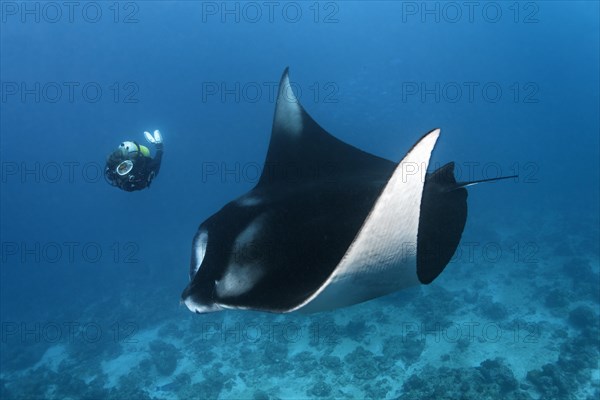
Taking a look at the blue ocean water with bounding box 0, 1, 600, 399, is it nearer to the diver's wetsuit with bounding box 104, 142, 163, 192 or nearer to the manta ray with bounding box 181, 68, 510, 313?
the manta ray with bounding box 181, 68, 510, 313

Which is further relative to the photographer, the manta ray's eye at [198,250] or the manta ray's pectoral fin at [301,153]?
the manta ray's pectoral fin at [301,153]

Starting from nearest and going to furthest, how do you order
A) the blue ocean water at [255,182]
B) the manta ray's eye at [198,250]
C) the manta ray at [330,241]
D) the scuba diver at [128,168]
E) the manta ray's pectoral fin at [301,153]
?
the manta ray at [330,241], the manta ray's eye at [198,250], the manta ray's pectoral fin at [301,153], the scuba diver at [128,168], the blue ocean water at [255,182]

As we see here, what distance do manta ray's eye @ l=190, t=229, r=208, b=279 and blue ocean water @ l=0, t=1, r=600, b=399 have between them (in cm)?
144

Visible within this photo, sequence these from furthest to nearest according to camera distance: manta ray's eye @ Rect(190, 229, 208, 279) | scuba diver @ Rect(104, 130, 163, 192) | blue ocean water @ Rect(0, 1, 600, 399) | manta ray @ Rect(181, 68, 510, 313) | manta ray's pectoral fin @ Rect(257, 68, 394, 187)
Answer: blue ocean water @ Rect(0, 1, 600, 399) → scuba diver @ Rect(104, 130, 163, 192) → manta ray's pectoral fin @ Rect(257, 68, 394, 187) → manta ray's eye @ Rect(190, 229, 208, 279) → manta ray @ Rect(181, 68, 510, 313)

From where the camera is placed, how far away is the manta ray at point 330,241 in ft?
6.73

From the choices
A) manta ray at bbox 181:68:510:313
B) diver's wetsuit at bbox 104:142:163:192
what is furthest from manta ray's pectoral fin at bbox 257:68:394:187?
diver's wetsuit at bbox 104:142:163:192

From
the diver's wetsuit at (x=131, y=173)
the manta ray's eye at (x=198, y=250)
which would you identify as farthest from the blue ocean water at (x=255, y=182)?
the diver's wetsuit at (x=131, y=173)

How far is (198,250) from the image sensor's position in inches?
119

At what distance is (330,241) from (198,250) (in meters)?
1.12

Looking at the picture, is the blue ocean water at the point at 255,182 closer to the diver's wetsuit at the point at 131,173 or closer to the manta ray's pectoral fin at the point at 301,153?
the manta ray's pectoral fin at the point at 301,153

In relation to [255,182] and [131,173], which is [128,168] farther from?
[255,182]

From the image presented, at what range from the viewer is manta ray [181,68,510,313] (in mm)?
2051

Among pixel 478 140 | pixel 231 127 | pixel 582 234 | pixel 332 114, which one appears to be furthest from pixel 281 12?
pixel 582 234

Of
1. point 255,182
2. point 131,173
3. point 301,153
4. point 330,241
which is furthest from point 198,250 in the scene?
point 255,182
